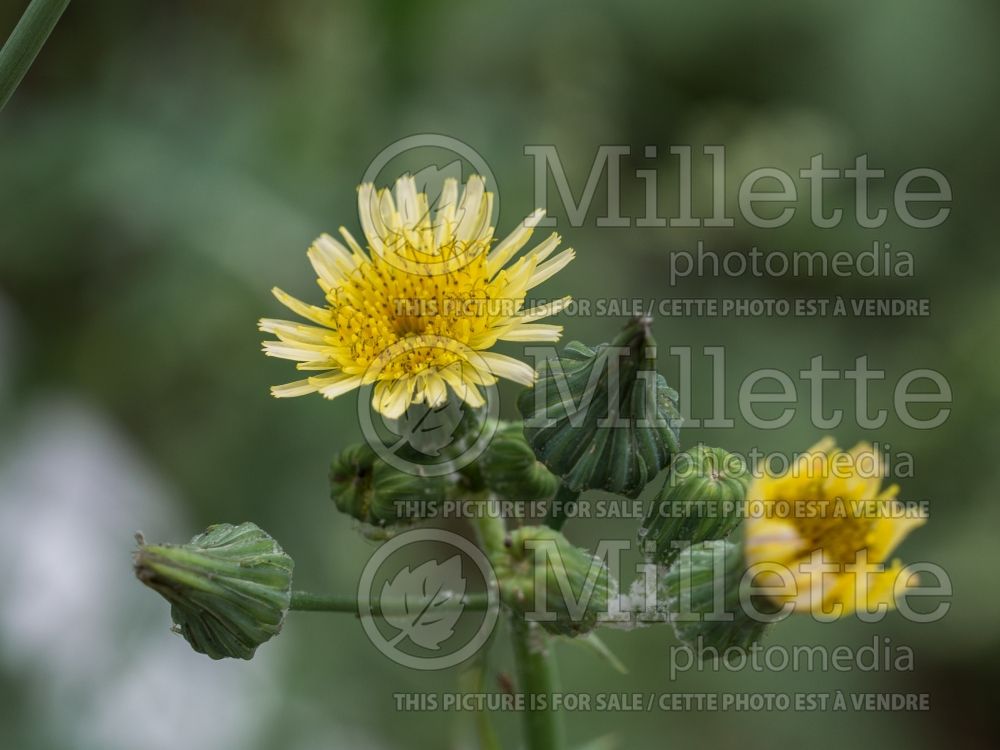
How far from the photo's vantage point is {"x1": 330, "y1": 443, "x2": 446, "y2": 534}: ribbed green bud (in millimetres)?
3217

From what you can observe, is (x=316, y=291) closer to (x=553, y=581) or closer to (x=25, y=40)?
(x=553, y=581)

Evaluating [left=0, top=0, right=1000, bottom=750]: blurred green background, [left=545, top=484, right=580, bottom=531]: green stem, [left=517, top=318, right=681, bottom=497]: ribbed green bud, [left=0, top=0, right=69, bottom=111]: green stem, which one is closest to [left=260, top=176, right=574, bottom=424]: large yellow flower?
[left=517, top=318, right=681, bottom=497]: ribbed green bud

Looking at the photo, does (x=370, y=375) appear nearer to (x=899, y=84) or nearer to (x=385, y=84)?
(x=385, y=84)

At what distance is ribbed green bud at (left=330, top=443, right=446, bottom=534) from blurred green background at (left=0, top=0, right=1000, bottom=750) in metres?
2.88

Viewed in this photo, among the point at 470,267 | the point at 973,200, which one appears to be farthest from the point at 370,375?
the point at 973,200

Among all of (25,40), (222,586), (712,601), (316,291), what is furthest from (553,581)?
(316,291)

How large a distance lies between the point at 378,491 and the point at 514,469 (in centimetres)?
45

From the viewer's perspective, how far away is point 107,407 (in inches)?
283

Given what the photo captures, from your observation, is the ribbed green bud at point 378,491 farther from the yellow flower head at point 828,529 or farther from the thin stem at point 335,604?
the yellow flower head at point 828,529

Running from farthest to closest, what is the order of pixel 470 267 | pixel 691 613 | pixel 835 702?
pixel 835 702 → pixel 470 267 → pixel 691 613

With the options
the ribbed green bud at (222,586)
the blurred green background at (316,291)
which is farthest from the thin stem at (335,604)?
the blurred green background at (316,291)

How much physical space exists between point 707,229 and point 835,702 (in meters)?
3.51

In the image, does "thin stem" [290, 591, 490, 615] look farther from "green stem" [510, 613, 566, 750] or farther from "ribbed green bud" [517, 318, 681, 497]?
"ribbed green bud" [517, 318, 681, 497]

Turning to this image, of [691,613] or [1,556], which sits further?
[1,556]
